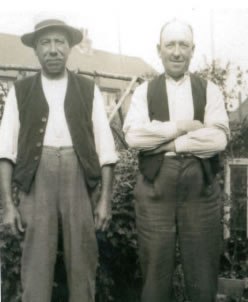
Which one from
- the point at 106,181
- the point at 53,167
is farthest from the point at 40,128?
the point at 106,181

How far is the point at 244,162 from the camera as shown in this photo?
4.55m

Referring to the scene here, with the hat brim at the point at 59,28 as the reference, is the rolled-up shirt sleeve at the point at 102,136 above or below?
below

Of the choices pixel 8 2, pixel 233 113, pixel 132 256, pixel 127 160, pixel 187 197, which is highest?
pixel 8 2

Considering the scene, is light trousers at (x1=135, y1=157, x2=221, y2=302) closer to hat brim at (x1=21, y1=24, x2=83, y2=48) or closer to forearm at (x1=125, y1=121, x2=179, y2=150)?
forearm at (x1=125, y1=121, x2=179, y2=150)

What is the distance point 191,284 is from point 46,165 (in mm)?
951

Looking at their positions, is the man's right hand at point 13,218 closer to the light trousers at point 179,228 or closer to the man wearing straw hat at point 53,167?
the man wearing straw hat at point 53,167

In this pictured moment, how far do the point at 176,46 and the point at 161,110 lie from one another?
1.07ft

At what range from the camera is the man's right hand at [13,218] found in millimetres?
2432

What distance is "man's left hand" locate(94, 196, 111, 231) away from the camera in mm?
2506

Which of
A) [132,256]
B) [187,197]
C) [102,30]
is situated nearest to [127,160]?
[132,256]

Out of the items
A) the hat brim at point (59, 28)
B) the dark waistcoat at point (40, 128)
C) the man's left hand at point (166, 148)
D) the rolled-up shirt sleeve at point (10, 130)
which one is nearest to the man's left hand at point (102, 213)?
the dark waistcoat at point (40, 128)

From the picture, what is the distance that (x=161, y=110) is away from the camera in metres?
2.54

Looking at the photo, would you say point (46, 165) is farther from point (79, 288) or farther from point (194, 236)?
point (194, 236)

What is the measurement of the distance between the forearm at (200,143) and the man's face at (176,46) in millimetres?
345
